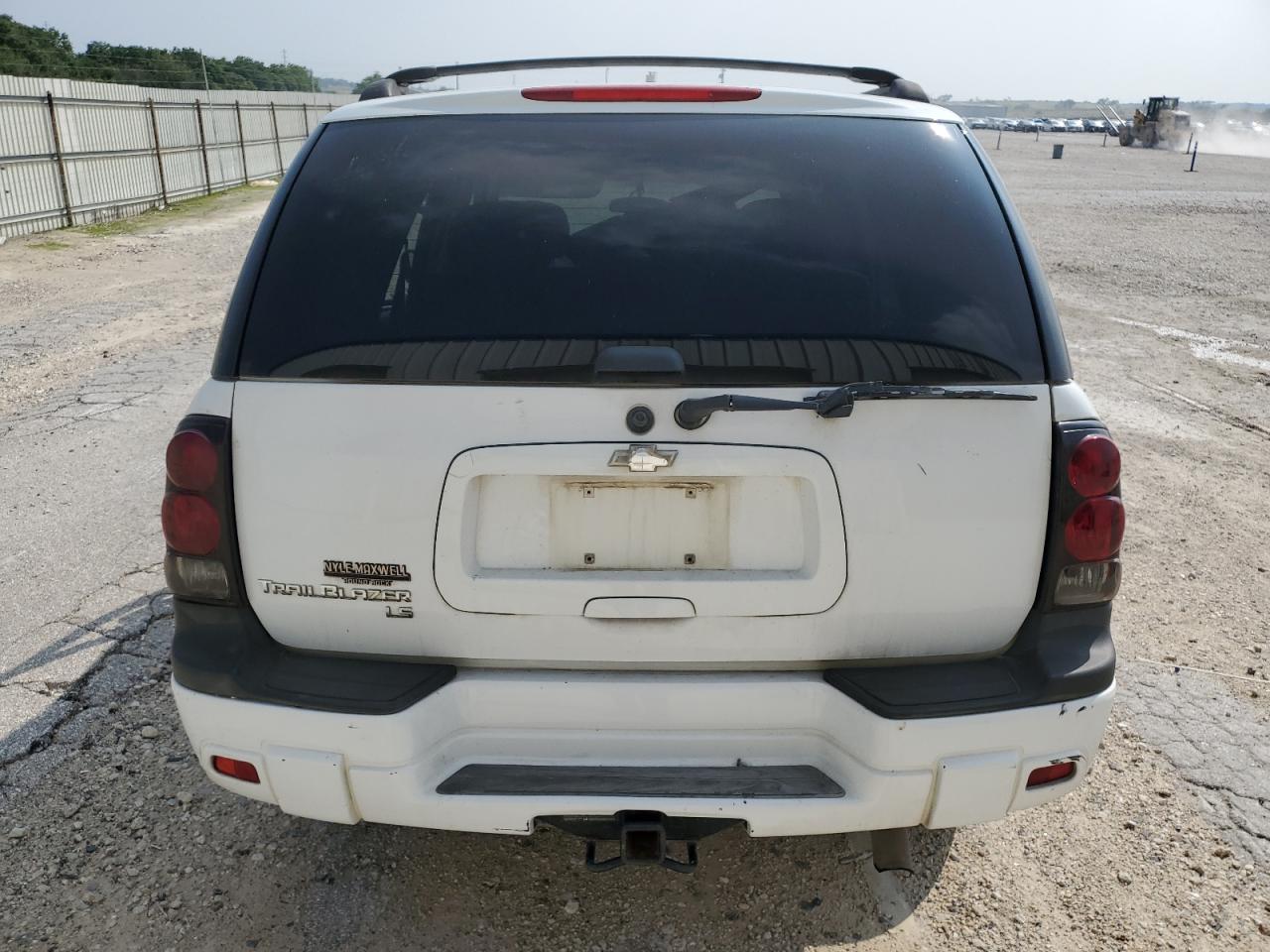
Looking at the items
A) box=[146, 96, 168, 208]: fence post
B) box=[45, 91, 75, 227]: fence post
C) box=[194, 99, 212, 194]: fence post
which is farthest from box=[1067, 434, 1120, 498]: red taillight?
box=[194, 99, 212, 194]: fence post

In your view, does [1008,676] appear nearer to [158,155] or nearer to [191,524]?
[191,524]

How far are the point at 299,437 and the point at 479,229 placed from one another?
2.03 feet

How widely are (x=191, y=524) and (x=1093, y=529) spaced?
1926 mm

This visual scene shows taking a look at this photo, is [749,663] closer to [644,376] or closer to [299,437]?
[644,376]

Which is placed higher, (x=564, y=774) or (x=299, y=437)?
(x=299, y=437)

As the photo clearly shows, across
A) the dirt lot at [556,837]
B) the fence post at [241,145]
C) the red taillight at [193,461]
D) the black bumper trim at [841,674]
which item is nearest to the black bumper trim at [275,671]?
the black bumper trim at [841,674]

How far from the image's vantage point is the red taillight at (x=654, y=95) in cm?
249

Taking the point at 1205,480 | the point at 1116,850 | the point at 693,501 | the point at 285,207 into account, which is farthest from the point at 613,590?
the point at 1205,480

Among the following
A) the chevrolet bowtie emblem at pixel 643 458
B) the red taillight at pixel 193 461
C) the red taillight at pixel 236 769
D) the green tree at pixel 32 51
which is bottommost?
the red taillight at pixel 236 769

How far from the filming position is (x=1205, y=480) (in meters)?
5.85

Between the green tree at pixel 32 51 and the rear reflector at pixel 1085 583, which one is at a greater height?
the green tree at pixel 32 51

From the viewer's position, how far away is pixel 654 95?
249cm

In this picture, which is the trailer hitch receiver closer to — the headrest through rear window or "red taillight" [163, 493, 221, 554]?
"red taillight" [163, 493, 221, 554]

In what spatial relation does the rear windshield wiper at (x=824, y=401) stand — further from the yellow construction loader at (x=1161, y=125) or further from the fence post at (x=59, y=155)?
the yellow construction loader at (x=1161, y=125)
